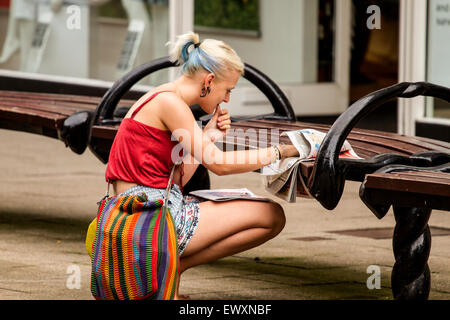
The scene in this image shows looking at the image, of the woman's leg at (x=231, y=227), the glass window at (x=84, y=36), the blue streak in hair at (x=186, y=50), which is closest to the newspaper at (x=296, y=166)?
the woman's leg at (x=231, y=227)

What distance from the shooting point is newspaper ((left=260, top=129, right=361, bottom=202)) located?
3.90m

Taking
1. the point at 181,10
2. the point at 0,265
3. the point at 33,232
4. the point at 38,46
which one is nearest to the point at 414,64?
the point at 181,10

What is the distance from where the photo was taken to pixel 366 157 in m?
3.99

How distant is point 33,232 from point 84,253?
0.67 meters

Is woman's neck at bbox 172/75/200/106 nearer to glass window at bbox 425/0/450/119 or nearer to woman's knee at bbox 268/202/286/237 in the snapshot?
woman's knee at bbox 268/202/286/237

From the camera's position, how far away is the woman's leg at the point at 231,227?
13.5ft

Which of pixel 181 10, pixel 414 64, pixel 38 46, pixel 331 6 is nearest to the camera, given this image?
pixel 414 64

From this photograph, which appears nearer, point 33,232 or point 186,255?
point 186,255

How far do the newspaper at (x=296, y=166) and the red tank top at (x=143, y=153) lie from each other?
386 mm

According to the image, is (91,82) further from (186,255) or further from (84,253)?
(186,255)

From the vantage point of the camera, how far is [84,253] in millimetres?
5457

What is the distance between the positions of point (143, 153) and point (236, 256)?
165 centimetres

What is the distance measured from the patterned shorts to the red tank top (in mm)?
30

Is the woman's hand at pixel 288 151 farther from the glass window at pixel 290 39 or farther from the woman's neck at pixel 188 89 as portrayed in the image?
the glass window at pixel 290 39
